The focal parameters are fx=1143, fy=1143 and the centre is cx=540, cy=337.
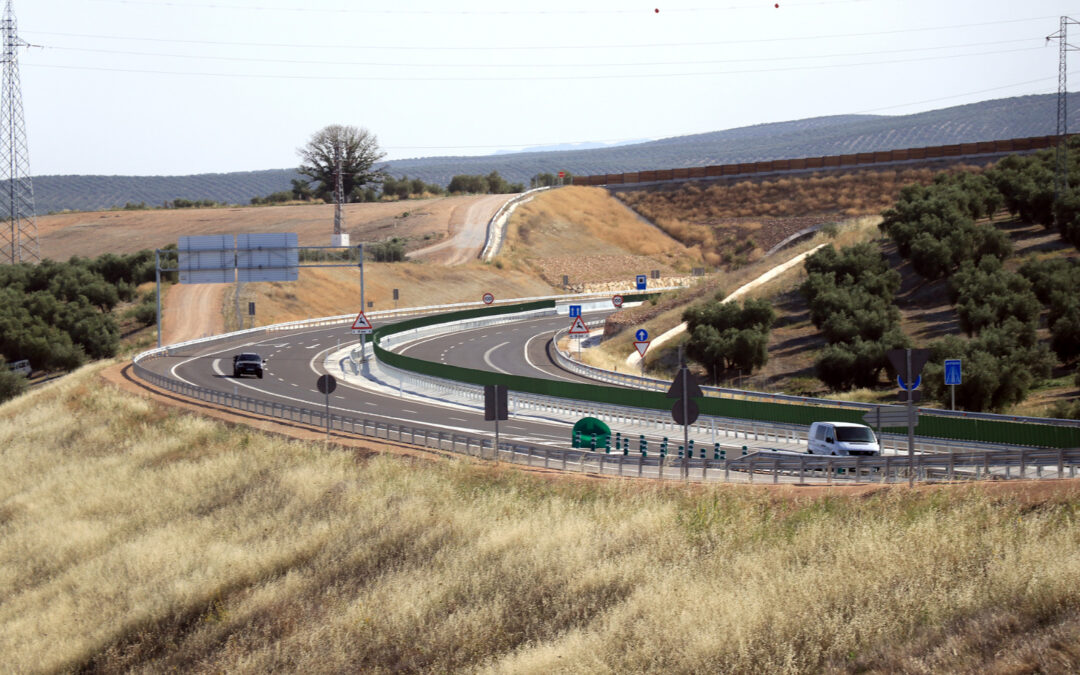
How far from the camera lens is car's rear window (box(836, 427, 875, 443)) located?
96.3 feet

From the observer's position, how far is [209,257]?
69062mm

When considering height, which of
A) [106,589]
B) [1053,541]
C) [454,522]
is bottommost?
[106,589]

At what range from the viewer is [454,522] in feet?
66.5

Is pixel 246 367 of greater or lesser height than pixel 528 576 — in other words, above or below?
below

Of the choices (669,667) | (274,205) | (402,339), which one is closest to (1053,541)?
(669,667)

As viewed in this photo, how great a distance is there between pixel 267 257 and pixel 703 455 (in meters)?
48.9

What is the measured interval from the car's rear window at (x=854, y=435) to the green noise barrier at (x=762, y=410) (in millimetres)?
1996

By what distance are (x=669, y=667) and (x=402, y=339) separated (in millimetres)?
63861

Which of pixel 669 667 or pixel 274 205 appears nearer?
pixel 669 667

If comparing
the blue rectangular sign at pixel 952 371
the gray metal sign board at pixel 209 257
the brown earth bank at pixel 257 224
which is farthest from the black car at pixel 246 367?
the brown earth bank at pixel 257 224

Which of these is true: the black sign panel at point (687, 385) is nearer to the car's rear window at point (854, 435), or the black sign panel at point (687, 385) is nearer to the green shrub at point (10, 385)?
the car's rear window at point (854, 435)

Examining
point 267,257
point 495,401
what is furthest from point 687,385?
point 267,257

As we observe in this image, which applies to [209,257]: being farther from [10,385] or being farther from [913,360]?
[913,360]

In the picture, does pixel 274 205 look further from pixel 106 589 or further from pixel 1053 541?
pixel 1053 541
